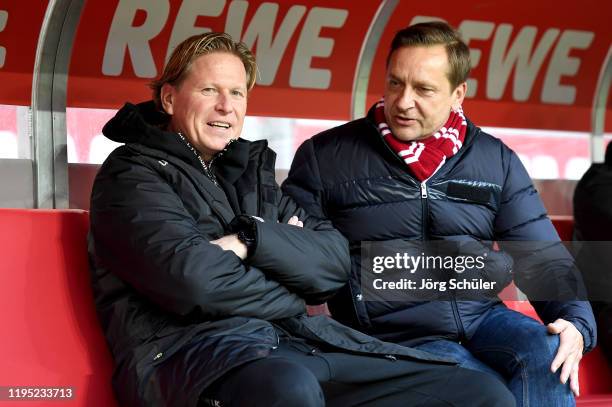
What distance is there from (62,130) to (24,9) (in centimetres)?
56

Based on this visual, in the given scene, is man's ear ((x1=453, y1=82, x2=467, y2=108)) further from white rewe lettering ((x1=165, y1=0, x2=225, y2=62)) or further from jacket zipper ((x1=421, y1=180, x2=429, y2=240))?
white rewe lettering ((x1=165, y1=0, x2=225, y2=62))

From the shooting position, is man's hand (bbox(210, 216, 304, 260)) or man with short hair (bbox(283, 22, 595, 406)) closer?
man's hand (bbox(210, 216, 304, 260))

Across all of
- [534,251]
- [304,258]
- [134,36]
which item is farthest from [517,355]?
[134,36]

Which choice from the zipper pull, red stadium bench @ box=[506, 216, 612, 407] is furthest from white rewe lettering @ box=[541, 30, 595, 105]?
the zipper pull

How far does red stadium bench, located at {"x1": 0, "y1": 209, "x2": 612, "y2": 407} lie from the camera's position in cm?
343

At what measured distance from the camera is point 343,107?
232 inches

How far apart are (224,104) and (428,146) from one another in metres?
0.79

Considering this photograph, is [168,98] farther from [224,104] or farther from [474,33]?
[474,33]

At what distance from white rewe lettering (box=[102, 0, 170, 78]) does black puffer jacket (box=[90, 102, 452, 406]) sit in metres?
1.64

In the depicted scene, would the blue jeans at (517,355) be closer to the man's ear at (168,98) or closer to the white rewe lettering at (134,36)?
the man's ear at (168,98)

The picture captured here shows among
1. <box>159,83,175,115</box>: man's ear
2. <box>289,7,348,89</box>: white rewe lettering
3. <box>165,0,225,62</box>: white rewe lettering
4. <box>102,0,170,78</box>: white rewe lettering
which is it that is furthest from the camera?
<box>289,7,348,89</box>: white rewe lettering

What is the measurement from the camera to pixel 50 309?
11.6ft

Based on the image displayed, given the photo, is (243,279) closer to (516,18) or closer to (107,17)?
(107,17)

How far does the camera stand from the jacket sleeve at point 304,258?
129 inches
